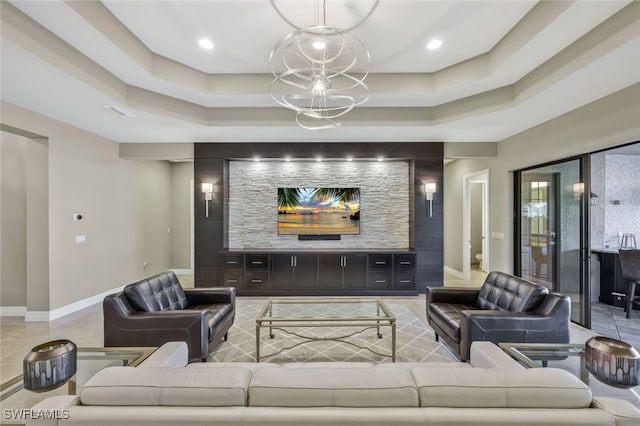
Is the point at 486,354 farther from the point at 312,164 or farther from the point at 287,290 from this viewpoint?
the point at 312,164

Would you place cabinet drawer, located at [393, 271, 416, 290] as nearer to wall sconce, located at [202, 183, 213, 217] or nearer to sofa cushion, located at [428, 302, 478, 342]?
sofa cushion, located at [428, 302, 478, 342]

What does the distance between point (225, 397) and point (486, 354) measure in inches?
66.9

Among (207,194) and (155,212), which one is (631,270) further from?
(155,212)

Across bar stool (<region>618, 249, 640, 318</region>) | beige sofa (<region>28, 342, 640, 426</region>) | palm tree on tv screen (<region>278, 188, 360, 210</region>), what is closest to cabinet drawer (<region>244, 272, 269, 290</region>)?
palm tree on tv screen (<region>278, 188, 360, 210</region>)

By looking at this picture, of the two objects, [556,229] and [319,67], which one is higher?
[319,67]

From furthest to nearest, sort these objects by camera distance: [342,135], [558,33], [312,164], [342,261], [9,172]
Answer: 1. [312,164]
2. [342,261]
3. [342,135]
4. [9,172]
5. [558,33]

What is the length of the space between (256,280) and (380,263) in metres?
2.27

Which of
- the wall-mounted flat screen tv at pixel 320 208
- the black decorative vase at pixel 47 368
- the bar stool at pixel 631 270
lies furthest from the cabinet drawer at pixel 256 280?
the bar stool at pixel 631 270

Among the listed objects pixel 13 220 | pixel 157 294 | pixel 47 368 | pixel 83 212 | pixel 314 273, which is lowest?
pixel 314 273

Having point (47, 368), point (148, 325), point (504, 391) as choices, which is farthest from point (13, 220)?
point (504, 391)

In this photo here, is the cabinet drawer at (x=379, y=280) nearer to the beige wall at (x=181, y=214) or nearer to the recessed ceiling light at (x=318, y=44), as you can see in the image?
the recessed ceiling light at (x=318, y=44)

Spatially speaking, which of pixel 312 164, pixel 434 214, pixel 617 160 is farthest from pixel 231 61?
pixel 617 160

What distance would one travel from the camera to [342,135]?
4961mm

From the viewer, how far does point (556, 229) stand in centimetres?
428
